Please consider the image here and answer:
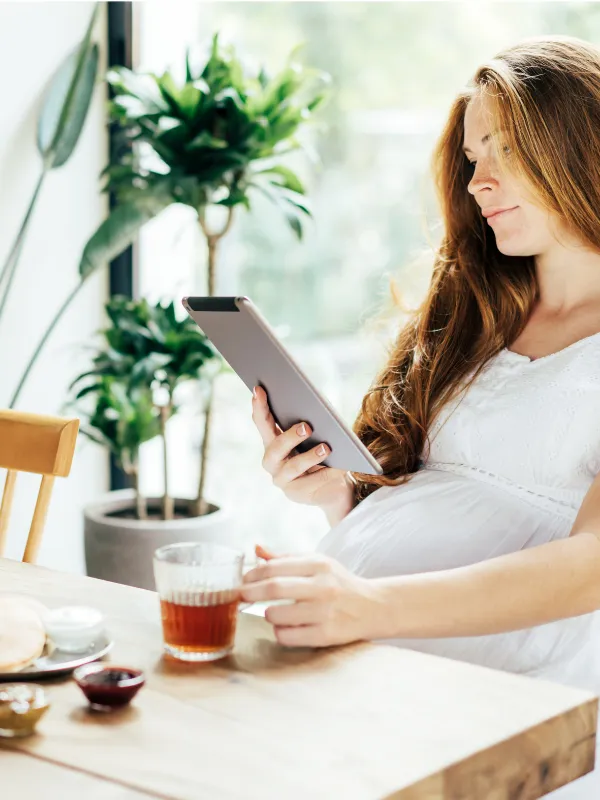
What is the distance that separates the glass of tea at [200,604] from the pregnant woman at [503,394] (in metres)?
0.38

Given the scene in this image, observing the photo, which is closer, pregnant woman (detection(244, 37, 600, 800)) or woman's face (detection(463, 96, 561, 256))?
pregnant woman (detection(244, 37, 600, 800))

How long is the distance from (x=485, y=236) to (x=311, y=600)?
0.98 meters

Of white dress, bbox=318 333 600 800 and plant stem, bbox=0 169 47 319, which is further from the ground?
plant stem, bbox=0 169 47 319

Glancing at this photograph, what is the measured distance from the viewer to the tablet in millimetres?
1157

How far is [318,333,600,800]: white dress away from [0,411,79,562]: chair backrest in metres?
0.40

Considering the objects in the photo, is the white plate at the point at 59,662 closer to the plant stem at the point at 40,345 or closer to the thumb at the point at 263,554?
the thumb at the point at 263,554

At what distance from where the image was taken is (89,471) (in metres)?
3.40

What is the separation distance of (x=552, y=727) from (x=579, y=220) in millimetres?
940

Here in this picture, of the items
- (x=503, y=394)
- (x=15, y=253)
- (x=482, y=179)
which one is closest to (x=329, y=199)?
(x=15, y=253)

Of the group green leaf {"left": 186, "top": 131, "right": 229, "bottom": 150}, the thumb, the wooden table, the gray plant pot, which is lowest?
the gray plant pot

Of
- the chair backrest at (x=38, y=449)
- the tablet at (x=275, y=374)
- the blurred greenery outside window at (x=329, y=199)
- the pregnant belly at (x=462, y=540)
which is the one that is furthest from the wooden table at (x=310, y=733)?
the blurred greenery outside window at (x=329, y=199)

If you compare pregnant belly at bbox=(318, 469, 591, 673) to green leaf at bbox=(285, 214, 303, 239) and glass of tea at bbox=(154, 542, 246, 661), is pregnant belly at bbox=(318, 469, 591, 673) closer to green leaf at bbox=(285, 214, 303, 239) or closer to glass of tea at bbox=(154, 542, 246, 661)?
glass of tea at bbox=(154, 542, 246, 661)

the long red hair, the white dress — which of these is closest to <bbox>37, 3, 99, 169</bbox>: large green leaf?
the long red hair

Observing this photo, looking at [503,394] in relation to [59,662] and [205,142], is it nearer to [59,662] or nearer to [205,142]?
[59,662]
